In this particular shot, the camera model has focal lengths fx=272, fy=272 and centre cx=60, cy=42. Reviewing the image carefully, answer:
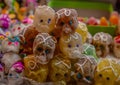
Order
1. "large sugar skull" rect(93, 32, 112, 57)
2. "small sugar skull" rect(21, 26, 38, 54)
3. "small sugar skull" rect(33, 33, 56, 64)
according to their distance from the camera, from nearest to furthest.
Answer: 1. "small sugar skull" rect(33, 33, 56, 64)
2. "small sugar skull" rect(21, 26, 38, 54)
3. "large sugar skull" rect(93, 32, 112, 57)

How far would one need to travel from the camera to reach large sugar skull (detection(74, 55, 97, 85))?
92cm

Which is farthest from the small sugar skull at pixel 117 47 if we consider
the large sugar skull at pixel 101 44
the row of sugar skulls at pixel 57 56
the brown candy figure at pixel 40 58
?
the brown candy figure at pixel 40 58

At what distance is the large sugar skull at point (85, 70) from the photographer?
3.02ft

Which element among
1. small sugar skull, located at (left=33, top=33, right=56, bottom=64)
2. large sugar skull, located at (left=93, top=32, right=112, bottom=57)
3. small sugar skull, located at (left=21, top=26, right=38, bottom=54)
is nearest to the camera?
small sugar skull, located at (left=33, top=33, right=56, bottom=64)

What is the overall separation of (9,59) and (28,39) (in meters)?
0.10

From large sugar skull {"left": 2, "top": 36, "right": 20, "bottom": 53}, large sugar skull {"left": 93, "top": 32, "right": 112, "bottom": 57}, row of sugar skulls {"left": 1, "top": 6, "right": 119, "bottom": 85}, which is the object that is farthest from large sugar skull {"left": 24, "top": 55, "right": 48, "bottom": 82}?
large sugar skull {"left": 93, "top": 32, "right": 112, "bottom": 57}

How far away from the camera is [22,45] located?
1046 millimetres

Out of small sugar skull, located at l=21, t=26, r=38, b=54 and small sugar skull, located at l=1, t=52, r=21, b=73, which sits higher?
small sugar skull, located at l=21, t=26, r=38, b=54

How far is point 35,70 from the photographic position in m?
0.93

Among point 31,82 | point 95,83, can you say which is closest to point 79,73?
point 95,83

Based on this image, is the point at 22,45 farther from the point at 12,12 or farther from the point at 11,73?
the point at 12,12

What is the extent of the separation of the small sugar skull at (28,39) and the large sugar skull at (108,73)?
264 millimetres

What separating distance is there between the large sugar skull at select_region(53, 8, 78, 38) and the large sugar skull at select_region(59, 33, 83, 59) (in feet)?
0.07

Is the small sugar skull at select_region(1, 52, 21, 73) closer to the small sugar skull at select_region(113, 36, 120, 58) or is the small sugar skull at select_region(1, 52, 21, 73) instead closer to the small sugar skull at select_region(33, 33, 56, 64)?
the small sugar skull at select_region(33, 33, 56, 64)
